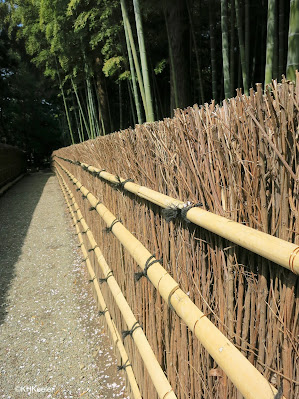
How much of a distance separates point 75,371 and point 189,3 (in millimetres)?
7817

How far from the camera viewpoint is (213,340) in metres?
0.99

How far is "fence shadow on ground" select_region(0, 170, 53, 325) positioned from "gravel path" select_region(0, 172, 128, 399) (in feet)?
0.05

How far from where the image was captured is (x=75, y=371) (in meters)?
2.51

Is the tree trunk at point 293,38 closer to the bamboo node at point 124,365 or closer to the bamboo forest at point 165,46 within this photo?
the bamboo forest at point 165,46

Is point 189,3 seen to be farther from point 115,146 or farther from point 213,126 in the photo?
point 213,126

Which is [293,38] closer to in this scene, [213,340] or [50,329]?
[213,340]

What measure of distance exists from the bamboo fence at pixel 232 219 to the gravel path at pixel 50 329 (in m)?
0.95

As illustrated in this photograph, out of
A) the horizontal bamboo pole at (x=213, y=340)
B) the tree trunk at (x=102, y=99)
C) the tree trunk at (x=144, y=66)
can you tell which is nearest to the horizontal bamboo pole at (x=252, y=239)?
the horizontal bamboo pole at (x=213, y=340)

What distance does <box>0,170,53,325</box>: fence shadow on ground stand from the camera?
4.06 metres

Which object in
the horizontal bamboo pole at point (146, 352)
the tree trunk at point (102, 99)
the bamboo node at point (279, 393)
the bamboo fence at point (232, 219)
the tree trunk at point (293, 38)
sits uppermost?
the tree trunk at point (102, 99)

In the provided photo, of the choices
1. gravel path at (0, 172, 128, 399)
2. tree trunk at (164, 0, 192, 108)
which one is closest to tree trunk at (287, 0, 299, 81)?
gravel path at (0, 172, 128, 399)

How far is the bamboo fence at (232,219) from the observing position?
0.76m

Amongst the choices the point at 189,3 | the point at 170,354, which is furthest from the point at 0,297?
the point at 189,3

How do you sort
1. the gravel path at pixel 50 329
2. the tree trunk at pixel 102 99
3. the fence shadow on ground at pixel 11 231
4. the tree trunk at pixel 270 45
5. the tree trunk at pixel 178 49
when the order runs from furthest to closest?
the tree trunk at pixel 102 99 → the tree trunk at pixel 178 49 → the fence shadow on ground at pixel 11 231 → the tree trunk at pixel 270 45 → the gravel path at pixel 50 329
